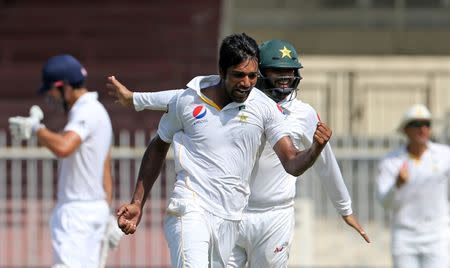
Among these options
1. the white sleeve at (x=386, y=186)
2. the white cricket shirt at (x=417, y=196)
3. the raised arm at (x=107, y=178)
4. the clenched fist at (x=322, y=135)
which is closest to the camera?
the clenched fist at (x=322, y=135)

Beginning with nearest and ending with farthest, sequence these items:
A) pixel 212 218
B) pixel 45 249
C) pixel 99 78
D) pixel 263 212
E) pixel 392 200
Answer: pixel 212 218
pixel 263 212
pixel 392 200
pixel 45 249
pixel 99 78

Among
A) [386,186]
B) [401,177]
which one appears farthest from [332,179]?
[386,186]

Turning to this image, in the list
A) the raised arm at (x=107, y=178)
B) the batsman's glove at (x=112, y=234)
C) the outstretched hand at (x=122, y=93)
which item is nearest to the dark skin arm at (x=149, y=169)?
the outstretched hand at (x=122, y=93)

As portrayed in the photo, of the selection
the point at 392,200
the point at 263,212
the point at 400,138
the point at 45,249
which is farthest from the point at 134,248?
the point at 263,212

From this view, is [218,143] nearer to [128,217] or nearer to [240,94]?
[240,94]

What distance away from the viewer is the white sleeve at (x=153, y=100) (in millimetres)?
7609

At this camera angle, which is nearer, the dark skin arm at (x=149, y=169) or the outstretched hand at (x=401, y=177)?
the dark skin arm at (x=149, y=169)

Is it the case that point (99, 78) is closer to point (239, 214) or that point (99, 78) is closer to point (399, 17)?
point (399, 17)

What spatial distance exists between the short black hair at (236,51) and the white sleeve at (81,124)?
2189 mm

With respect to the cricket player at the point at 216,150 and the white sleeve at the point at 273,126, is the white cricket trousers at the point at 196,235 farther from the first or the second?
the white sleeve at the point at 273,126

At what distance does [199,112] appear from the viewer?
736 cm

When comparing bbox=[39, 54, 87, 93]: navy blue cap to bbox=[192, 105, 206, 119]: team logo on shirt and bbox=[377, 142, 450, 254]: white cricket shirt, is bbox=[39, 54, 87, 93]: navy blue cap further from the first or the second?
bbox=[377, 142, 450, 254]: white cricket shirt

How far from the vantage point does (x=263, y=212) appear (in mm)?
8312

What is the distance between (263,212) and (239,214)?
830 mm
